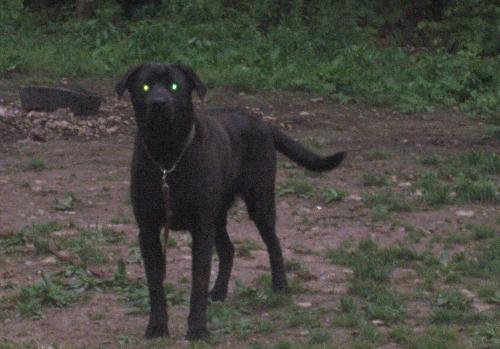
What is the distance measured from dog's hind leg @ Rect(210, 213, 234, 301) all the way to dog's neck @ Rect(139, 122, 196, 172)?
1139 millimetres

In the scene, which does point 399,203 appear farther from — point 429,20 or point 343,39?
point 429,20

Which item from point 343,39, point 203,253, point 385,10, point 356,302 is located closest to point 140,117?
point 203,253

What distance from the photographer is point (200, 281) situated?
6688 mm

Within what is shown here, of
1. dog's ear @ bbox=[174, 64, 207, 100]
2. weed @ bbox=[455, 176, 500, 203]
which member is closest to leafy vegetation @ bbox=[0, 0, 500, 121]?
weed @ bbox=[455, 176, 500, 203]

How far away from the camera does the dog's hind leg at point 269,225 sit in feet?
25.2

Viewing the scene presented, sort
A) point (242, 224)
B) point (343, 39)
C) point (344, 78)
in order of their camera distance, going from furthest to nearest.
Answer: point (343, 39), point (344, 78), point (242, 224)

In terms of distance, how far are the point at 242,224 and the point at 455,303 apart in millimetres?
2660

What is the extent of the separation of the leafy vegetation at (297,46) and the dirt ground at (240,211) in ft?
2.39

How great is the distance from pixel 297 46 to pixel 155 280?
1040cm

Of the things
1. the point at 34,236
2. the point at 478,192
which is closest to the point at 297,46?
the point at 478,192

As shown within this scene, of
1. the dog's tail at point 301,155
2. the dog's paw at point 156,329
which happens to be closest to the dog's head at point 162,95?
the dog's paw at point 156,329

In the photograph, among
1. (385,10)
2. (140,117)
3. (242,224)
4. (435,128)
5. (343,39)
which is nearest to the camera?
(140,117)

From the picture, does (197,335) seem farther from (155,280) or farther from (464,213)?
(464,213)

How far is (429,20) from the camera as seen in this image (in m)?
19.3
